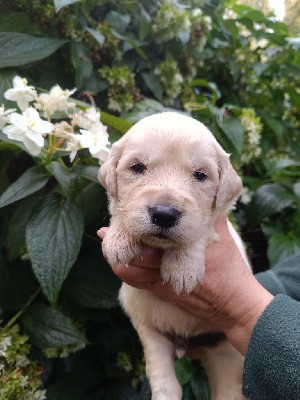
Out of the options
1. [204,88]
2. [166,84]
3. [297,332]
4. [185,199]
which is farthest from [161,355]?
[204,88]

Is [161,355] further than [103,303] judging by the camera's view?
No

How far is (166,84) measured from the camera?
1973mm

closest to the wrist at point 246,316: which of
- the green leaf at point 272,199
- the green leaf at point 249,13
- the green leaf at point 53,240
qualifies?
the green leaf at point 53,240

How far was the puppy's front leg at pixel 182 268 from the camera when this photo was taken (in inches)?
40.9

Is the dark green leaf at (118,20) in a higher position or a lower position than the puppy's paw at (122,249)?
higher

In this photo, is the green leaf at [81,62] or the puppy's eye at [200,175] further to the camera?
the green leaf at [81,62]

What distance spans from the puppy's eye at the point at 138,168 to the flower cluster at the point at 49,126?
0.23 metres

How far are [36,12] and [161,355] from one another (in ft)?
4.14

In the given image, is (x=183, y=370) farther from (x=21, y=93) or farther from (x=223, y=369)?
(x=21, y=93)

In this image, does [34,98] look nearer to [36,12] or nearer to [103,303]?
[36,12]

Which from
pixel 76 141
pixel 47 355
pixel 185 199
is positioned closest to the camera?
pixel 185 199

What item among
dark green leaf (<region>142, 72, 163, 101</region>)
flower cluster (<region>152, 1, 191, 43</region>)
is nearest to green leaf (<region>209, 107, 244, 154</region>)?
dark green leaf (<region>142, 72, 163, 101</region>)

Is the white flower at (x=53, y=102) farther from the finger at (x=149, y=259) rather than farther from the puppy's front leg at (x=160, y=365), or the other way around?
the puppy's front leg at (x=160, y=365)

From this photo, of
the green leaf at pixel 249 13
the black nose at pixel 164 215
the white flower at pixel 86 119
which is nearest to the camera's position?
the black nose at pixel 164 215
